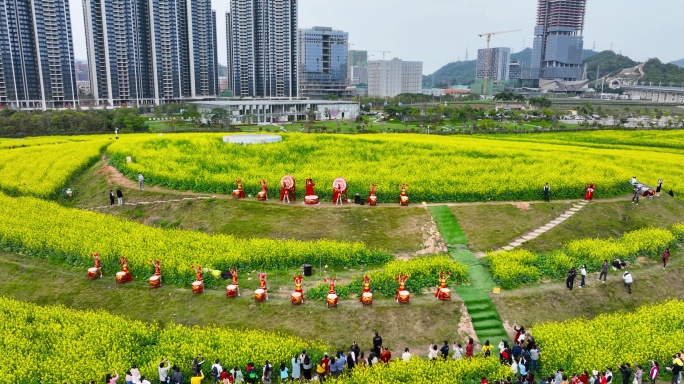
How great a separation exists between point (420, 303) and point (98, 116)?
6926cm

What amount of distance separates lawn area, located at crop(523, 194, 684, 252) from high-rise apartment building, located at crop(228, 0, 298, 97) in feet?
424

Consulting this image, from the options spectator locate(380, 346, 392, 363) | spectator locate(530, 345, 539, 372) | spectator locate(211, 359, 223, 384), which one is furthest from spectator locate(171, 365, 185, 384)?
spectator locate(530, 345, 539, 372)

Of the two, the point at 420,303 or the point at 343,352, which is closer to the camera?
the point at 343,352

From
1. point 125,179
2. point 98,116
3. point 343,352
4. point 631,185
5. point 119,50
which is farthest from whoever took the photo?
point 119,50

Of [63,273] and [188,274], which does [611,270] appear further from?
[63,273]

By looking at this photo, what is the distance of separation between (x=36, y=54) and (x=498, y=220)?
119 meters

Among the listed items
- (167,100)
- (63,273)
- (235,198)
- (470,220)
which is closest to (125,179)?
(235,198)

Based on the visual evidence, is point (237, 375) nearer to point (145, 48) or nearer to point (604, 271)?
point (604, 271)

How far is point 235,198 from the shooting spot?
32.5 m

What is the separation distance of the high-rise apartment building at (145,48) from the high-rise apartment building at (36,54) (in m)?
5.75

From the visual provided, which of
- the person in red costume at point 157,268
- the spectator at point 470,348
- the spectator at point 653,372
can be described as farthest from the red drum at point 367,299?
the spectator at point 653,372

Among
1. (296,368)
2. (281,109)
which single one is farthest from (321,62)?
(296,368)

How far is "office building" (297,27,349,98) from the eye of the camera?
176750 mm

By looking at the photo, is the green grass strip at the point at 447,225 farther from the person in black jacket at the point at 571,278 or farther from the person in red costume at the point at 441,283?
the person in black jacket at the point at 571,278
